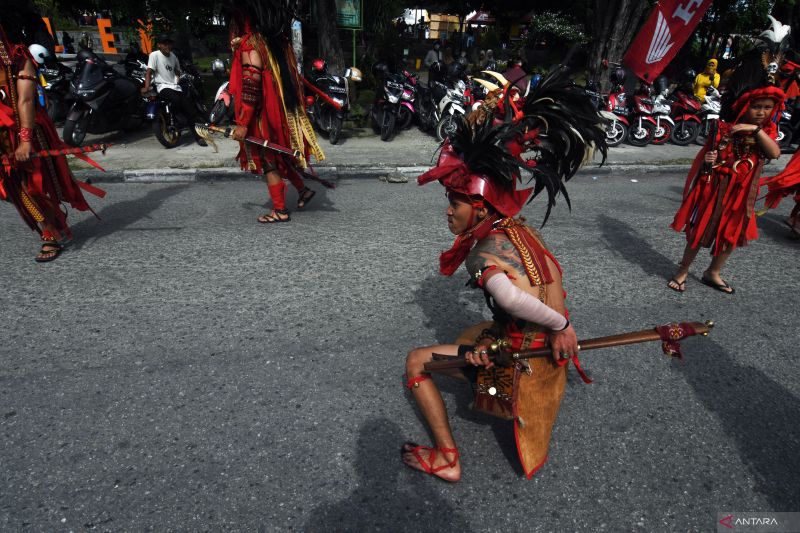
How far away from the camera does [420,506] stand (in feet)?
6.96

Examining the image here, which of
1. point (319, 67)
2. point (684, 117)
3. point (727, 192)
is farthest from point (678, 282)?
point (684, 117)

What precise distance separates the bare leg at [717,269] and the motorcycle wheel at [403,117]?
6719 millimetres

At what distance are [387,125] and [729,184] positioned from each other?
6461mm

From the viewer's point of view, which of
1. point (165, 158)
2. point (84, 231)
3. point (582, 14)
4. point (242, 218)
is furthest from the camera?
point (582, 14)

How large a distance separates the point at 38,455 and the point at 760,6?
2304 centimetres

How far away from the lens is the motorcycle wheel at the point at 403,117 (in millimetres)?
9571

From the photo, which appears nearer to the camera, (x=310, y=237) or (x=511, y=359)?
(x=511, y=359)

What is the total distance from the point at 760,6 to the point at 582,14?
20.2 feet

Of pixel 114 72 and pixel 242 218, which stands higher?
pixel 114 72

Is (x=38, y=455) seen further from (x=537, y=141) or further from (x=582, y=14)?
(x=582, y=14)

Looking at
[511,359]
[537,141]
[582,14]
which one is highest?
[582,14]

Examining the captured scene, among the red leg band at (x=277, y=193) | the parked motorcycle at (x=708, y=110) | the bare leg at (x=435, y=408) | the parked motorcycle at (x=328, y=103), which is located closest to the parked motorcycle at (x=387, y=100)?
the parked motorcycle at (x=328, y=103)

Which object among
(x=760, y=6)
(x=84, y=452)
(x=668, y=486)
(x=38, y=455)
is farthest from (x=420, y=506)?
(x=760, y=6)

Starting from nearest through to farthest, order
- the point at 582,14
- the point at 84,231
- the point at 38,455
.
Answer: the point at 38,455 < the point at 84,231 < the point at 582,14
